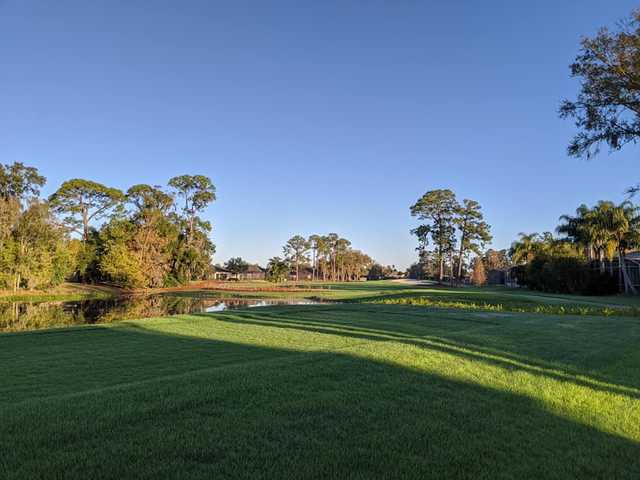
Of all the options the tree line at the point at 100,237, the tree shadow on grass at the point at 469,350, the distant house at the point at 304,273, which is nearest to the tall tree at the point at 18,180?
the tree line at the point at 100,237

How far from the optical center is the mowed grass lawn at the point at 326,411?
2777mm

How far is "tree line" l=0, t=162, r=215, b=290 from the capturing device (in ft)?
103

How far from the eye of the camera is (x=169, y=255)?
1783 inches

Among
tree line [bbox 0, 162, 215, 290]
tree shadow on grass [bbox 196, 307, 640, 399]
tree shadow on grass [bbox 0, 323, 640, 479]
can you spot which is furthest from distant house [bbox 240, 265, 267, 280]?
tree shadow on grass [bbox 0, 323, 640, 479]

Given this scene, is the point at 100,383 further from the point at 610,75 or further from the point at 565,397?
the point at 610,75

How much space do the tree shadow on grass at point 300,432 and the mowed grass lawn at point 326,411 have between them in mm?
14

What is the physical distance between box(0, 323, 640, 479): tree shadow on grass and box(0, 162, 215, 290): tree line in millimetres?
33725

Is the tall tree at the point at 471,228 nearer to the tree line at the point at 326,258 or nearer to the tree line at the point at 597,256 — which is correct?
the tree line at the point at 597,256

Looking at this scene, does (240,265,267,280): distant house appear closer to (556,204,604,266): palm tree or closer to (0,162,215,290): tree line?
(0,162,215,290): tree line

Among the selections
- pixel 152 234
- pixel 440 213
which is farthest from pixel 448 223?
pixel 152 234

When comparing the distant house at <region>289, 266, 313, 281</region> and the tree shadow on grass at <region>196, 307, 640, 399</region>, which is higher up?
the distant house at <region>289, 266, 313, 281</region>

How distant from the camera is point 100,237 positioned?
43812 millimetres

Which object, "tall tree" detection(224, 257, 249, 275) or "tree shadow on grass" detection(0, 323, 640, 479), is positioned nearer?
"tree shadow on grass" detection(0, 323, 640, 479)

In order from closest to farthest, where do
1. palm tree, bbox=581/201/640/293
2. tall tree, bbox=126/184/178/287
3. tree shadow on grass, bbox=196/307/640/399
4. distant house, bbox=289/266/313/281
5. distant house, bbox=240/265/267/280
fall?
tree shadow on grass, bbox=196/307/640/399, palm tree, bbox=581/201/640/293, tall tree, bbox=126/184/178/287, distant house, bbox=240/265/267/280, distant house, bbox=289/266/313/281
